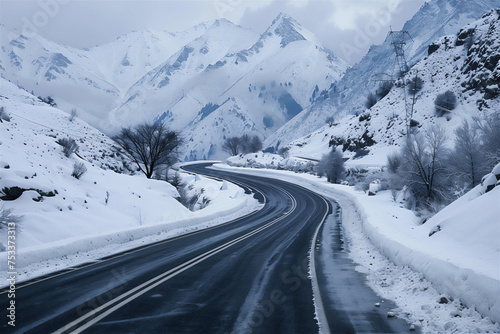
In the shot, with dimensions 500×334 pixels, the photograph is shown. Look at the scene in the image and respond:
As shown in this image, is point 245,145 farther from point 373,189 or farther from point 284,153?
point 373,189

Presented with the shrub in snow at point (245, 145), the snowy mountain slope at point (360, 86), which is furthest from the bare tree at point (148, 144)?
the snowy mountain slope at point (360, 86)

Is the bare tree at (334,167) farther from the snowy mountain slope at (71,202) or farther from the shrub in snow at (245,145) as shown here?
the shrub in snow at (245,145)

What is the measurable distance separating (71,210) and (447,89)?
60.6 meters

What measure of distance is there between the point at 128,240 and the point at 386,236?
9352 millimetres

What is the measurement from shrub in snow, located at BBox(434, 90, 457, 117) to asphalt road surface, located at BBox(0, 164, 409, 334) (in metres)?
50.7

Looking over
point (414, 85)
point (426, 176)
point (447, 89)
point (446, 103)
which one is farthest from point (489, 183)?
point (414, 85)

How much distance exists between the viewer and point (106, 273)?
26.6 ft

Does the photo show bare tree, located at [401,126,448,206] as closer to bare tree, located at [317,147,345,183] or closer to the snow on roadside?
the snow on roadside

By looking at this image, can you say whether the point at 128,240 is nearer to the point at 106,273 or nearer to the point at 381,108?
the point at 106,273

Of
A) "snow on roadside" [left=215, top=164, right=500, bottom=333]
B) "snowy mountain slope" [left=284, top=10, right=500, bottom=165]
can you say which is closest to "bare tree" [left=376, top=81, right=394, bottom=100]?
"snowy mountain slope" [left=284, top=10, right=500, bottom=165]

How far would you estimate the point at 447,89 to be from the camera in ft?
188

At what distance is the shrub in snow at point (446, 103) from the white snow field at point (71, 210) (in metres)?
42.2

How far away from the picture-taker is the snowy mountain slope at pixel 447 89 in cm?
5031

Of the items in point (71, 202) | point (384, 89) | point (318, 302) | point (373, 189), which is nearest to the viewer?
point (318, 302)
